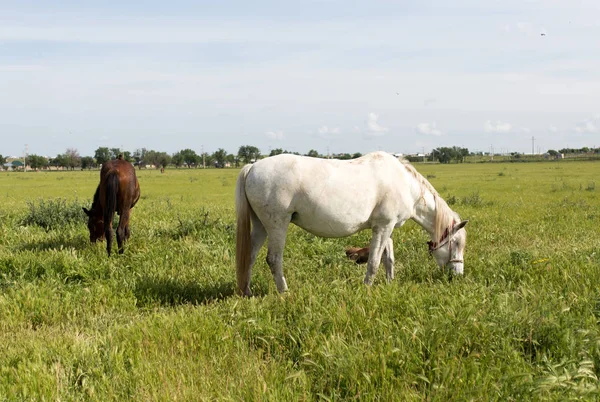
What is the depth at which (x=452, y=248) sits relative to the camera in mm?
7047

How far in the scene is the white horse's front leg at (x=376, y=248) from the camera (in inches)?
253

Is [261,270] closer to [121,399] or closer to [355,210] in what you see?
[355,210]

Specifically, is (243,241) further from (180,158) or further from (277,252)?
(180,158)

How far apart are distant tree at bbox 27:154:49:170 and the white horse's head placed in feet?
444

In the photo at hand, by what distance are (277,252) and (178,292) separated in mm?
1581

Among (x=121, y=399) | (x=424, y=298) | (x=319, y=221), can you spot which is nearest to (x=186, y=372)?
(x=121, y=399)

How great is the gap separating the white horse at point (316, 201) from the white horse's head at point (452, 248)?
774mm

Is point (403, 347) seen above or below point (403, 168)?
below

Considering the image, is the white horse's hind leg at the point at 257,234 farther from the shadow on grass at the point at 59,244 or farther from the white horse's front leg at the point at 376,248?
the shadow on grass at the point at 59,244

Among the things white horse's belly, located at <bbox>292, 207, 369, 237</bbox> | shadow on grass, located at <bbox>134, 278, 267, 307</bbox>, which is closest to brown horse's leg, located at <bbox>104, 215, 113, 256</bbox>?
shadow on grass, located at <bbox>134, 278, 267, 307</bbox>

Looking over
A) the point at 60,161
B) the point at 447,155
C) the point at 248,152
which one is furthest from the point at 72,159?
the point at 447,155

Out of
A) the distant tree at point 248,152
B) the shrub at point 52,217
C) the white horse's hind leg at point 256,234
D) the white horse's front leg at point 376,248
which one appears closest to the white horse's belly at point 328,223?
the white horse's front leg at point 376,248

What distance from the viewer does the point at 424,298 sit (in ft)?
16.1

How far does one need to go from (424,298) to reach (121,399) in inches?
118
